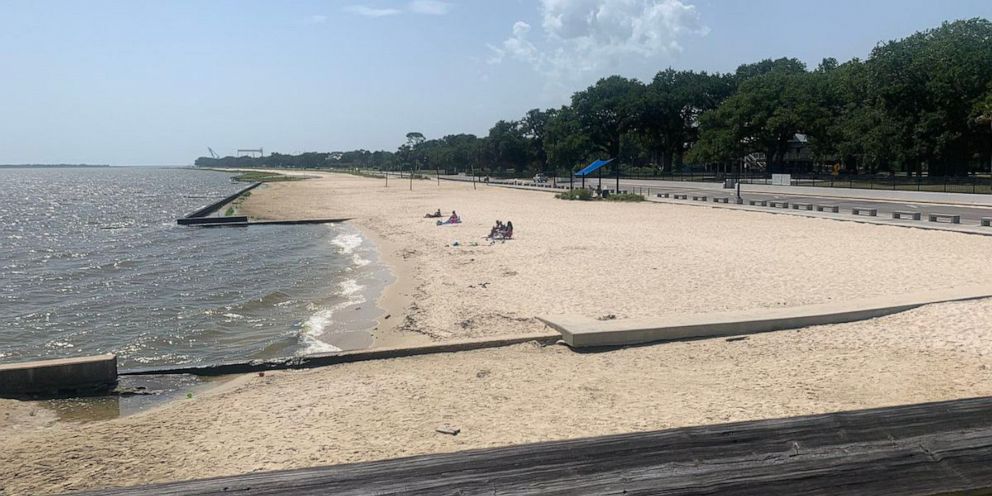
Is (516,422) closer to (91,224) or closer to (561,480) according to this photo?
(561,480)

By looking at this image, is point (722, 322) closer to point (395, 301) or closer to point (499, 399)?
point (499, 399)

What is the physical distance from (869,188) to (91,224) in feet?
166

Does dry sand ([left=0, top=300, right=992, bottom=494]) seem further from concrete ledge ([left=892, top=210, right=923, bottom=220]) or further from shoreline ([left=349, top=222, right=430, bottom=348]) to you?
concrete ledge ([left=892, top=210, right=923, bottom=220])

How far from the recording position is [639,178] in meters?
81.1

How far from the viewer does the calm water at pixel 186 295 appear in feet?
39.8

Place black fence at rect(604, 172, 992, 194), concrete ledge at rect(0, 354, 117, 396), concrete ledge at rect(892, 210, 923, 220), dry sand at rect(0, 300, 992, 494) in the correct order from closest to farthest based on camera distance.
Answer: dry sand at rect(0, 300, 992, 494) → concrete ledge at rect(0, 354, 117, 396) → concrete ledge at rect(892, 210, 923, 220) → black fence at rect(604, 172, 992, 194)

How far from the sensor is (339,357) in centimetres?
927

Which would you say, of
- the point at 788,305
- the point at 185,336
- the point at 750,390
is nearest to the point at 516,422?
the point at 750,390

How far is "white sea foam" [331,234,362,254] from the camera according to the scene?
2619 cm

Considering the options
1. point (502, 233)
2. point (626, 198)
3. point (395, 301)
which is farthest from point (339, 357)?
point (626, 198)

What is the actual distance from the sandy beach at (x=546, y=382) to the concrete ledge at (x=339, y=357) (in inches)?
9.6

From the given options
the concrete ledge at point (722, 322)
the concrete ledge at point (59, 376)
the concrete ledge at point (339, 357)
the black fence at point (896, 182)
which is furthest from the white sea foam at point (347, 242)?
the black fence at point (896, 182)

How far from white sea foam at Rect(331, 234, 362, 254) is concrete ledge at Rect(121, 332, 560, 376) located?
15.6 metres

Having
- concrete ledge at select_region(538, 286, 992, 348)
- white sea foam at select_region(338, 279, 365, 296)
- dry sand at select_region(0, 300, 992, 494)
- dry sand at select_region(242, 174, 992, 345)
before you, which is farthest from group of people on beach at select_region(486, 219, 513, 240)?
dry sand at select_region(0, 300, 992, 494)
